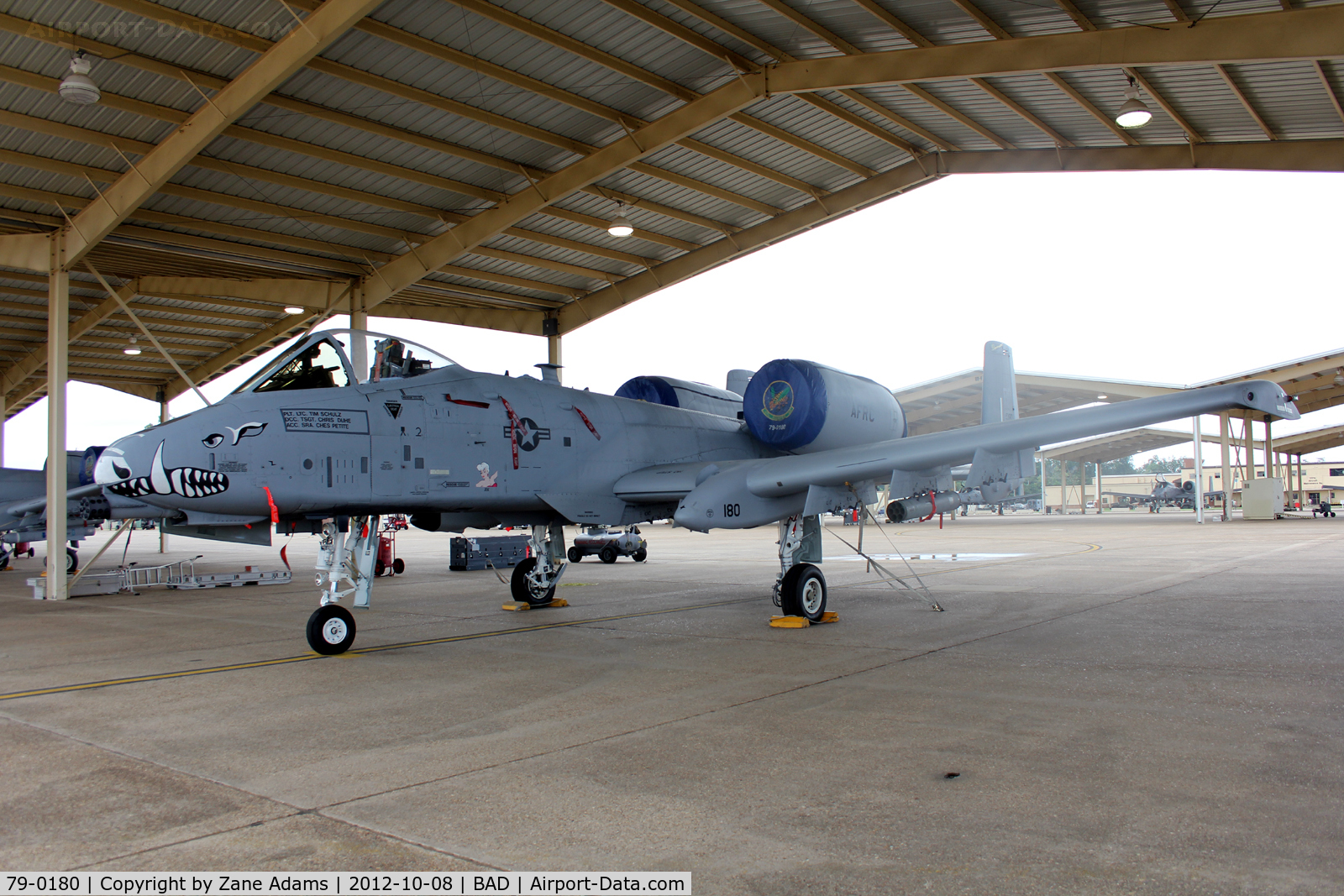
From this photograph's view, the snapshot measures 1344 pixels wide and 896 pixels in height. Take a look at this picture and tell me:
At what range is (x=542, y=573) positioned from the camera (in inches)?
463

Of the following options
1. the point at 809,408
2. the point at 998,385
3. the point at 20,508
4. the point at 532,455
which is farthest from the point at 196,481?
the point at 20,508

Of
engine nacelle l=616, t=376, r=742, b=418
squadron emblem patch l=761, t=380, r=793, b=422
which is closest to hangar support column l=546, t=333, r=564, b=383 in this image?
engine nacelle l=616, t=376, r=742, b=418

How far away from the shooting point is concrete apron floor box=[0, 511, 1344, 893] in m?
3.19

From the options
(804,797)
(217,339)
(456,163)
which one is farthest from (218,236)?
(804,797)

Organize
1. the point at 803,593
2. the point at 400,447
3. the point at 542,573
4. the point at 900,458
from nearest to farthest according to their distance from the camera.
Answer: the point at 400,447, the point at 900,458, the point at 803,593, the point at 542,573

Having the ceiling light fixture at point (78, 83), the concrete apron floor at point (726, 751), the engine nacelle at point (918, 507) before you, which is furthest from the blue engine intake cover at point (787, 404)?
the ceiling light fixture at point (78, 83)

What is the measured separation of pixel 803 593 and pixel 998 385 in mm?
4653

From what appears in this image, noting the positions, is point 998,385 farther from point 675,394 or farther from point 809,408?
point 675,394

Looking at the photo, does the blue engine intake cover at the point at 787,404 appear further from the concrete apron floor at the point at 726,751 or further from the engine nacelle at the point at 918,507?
the concrete apron floor at the point at 726,751

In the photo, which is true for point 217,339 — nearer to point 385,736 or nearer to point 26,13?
point 26,13

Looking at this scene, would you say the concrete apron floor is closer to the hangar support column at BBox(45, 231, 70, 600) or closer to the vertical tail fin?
the vertical tail fin

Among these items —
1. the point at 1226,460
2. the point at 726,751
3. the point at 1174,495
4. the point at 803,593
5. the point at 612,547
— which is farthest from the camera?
the point at 1174,495

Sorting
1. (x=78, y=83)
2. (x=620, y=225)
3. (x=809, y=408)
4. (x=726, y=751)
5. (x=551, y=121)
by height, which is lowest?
(x=726, y=751)

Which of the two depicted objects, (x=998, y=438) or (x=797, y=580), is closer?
(x=998, y=438)
